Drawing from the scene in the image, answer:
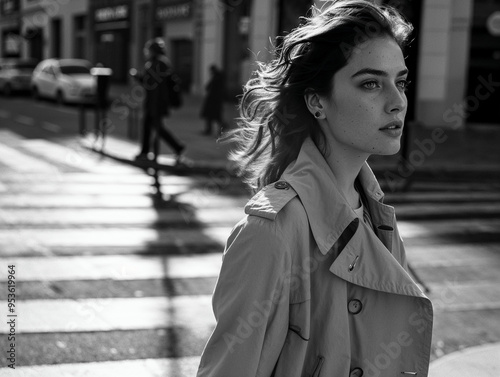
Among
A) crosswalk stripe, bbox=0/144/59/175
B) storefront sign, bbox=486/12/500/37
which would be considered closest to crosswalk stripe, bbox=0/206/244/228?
crosswalk stripe, bbox=0/144/59/175

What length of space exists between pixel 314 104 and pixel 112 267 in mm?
4388

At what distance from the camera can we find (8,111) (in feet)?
83.8

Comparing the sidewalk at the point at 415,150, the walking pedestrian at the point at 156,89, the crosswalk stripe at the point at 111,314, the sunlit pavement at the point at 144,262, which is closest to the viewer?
the sunlit pavement at the point at 144,262

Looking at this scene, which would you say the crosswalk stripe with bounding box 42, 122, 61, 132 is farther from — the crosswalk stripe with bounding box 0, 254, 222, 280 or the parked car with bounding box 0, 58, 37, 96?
the parked car with bounding box 0, 58, 37, 96

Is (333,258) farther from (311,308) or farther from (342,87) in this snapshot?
(342,87)

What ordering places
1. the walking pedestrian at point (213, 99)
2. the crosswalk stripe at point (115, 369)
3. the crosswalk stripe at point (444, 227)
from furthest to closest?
the walking pedestrian at point (213, 99) < the crosswalk stripe at point (444, 227) < the crosswalk stripe at point (115, 369)

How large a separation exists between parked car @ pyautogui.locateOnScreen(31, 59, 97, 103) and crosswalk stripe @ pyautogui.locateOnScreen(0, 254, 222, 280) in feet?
64.5

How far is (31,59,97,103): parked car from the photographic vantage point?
1024 inches

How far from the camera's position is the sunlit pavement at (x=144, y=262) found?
4.42 m

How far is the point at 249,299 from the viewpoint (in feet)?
5.58

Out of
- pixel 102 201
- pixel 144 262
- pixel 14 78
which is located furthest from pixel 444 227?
pixel 14 78

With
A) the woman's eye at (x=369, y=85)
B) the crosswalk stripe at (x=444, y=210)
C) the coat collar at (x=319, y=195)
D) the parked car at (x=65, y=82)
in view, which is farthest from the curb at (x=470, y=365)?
the parked car at (x=65, y=82)

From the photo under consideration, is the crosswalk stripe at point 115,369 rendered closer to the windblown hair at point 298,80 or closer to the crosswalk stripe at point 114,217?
the windblown hair at point 298,80

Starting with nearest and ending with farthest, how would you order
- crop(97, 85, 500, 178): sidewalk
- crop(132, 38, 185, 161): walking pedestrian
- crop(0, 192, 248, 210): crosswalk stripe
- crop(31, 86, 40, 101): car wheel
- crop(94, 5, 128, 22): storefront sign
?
crop(0, 192, 248, 210): crosswalk stripe, crop(132, 38, 185, 161): walking pedestrian, crop(97, 85, 500, 178): sidewalk, crop(31, 86, 40, 101): car wheel, crop(94, 5, 128, 22): storefront sign
